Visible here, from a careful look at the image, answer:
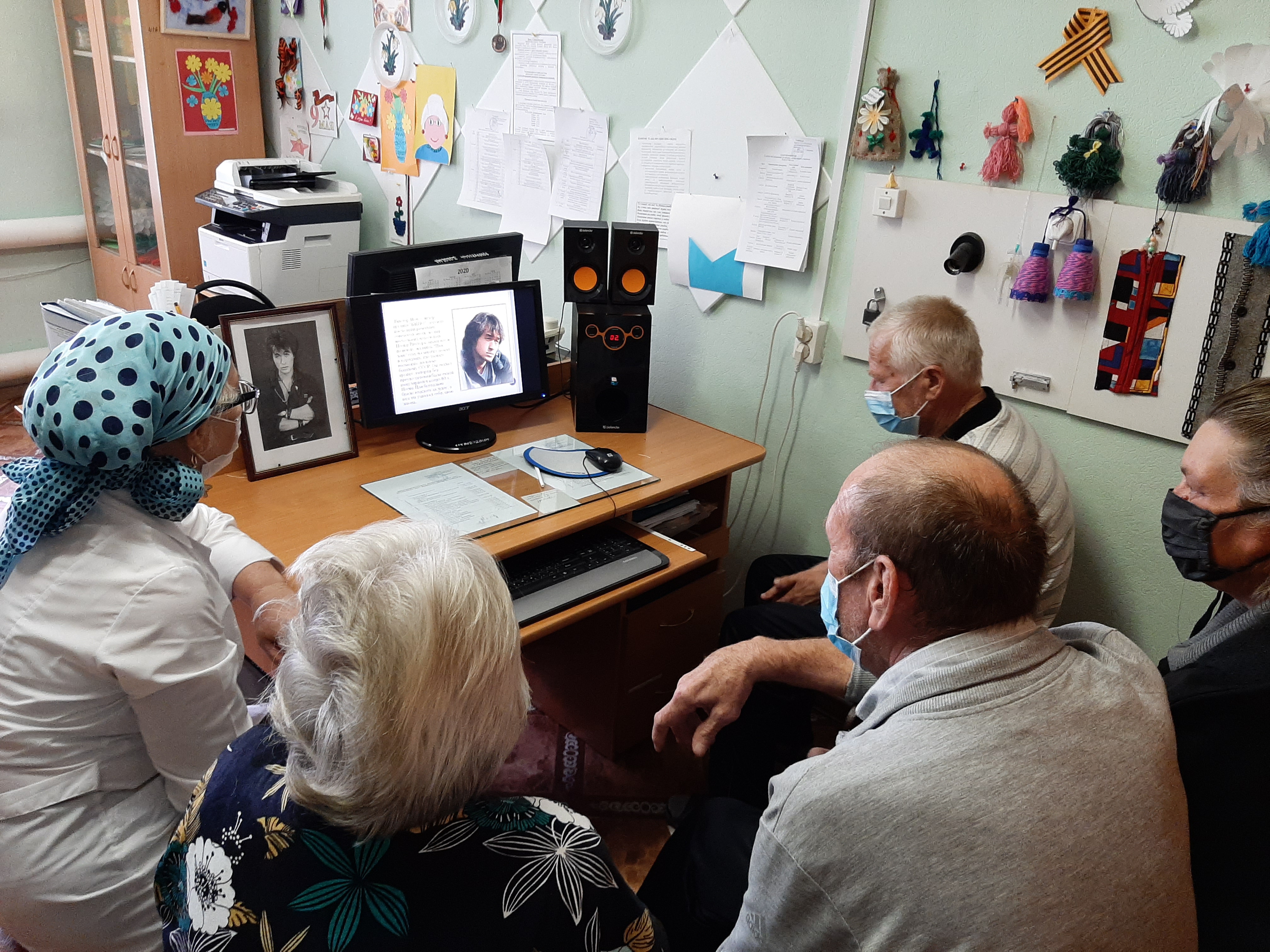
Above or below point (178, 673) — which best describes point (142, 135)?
above

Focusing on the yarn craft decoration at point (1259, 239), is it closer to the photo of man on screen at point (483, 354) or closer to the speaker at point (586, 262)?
the speaker at point (586, 262)

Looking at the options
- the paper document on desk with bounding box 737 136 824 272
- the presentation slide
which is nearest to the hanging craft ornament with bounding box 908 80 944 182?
the paper document on desk with bounding box 737 136 824 272

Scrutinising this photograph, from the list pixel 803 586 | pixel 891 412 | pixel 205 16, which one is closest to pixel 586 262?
pixel 891 412

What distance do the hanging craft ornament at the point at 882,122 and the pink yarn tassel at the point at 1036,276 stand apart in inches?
16.6

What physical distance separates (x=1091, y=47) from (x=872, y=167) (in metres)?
0.53

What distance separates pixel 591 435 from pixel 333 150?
217 centimetres

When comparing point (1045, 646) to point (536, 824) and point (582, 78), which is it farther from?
point (582, 78)

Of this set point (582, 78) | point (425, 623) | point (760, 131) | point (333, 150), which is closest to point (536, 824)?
point (425, 623)

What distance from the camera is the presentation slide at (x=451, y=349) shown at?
2098 millimetres

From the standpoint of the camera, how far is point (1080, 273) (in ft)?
6.15

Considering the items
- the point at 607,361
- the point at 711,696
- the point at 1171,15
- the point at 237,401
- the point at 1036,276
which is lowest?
the point at 711,696

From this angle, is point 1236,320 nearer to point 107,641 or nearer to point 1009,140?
point 1009,140

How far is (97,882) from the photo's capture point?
1.22 m

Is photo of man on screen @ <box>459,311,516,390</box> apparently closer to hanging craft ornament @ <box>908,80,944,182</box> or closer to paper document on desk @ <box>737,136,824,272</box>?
paper document on desk @ <box>737,136,824,272</box>
